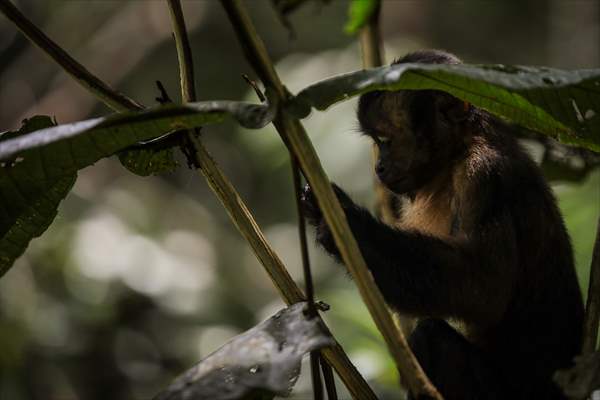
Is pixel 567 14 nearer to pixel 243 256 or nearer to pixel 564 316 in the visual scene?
pixel 243 256

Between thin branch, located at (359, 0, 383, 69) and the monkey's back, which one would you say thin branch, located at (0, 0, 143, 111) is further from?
the monkey's back

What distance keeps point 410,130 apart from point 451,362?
103 cm

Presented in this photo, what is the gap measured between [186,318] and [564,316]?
511 centimetres

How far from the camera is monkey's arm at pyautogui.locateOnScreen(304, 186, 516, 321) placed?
371 cm

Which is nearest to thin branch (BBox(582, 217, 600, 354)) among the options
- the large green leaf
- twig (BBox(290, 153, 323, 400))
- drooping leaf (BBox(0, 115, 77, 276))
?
twig (BBox(290, 153, 323, 400))

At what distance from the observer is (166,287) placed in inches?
331

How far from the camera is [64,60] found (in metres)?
2.64

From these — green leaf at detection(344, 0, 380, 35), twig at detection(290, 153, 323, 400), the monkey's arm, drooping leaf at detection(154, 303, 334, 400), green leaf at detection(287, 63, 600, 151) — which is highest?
green leaf at detection(344, 0, 380, 35)

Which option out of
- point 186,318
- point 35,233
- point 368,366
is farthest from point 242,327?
point 35,233

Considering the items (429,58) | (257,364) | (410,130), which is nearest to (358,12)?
(429,58)

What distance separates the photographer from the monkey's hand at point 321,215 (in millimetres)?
3654

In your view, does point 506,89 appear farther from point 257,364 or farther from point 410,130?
point 410,130

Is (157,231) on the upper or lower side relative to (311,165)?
upper

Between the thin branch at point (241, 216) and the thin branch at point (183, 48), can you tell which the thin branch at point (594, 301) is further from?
the thin branch at point (183, 48)
